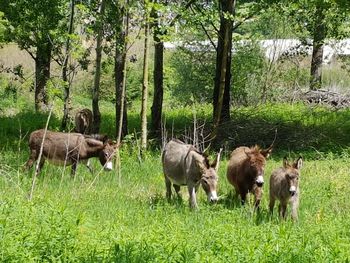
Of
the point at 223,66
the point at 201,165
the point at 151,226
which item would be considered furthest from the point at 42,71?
the point at 151,226

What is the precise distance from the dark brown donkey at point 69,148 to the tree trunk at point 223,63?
13.8ft

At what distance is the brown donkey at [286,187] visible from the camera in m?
9.21

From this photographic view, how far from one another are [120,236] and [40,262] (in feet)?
4.26

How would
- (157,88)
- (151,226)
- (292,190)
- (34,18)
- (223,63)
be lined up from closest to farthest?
(151,226) < (292,190) < (223,63) < (34,18) < (157,88)

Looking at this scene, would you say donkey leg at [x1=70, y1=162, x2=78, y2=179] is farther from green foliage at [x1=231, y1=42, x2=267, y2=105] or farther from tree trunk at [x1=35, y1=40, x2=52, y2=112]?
green foliage at [x1=231, y1=42, x2=267, y2=105]

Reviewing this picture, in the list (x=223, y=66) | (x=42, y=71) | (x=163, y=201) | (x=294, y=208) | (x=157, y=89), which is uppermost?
(x=223, y=66)

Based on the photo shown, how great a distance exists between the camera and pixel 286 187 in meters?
9.35

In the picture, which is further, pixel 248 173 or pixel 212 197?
pixel 248 173

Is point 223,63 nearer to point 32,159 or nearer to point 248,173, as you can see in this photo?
point 32,159

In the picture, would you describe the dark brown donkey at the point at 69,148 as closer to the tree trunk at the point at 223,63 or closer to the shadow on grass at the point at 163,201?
the shadow on grass at the point at 163,201

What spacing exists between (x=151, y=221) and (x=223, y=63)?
26.7ft

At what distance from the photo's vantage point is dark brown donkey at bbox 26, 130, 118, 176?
1268 centimetres

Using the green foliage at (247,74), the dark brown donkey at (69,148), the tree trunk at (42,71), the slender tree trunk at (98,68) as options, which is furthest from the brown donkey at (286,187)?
the green foliage at (247,74)

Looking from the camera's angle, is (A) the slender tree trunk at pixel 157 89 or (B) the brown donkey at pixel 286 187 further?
(A) the slender tree trunk at pixel 157 89
